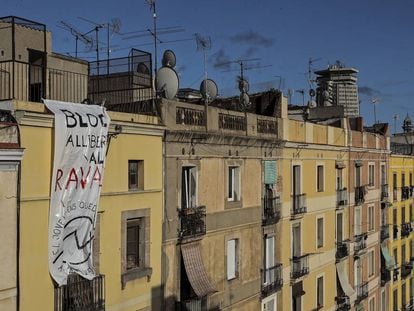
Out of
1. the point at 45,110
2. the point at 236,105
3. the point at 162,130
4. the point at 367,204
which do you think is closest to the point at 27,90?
the point at 45,110

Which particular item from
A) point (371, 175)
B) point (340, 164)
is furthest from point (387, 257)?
point (340, 164)

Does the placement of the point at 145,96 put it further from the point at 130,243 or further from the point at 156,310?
the point at 156,310

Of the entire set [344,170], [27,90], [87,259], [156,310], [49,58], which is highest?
[49,58]

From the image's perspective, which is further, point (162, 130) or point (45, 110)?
point (162, 130)

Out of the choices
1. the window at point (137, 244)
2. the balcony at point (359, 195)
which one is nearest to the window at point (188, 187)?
the window at point (137, 244)

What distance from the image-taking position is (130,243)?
1775 cm

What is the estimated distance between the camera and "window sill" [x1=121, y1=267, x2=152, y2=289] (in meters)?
17.0

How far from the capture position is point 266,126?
25250 millimetres

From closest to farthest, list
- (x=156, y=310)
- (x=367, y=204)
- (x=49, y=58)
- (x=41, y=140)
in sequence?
(x=41, y=140)
(x=49, y=58)
(x=156, y=310)
(x=367, y=204)

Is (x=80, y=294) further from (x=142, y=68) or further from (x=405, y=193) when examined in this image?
(x=405, y=193)

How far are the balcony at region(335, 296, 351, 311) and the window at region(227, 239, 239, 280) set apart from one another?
12078mm

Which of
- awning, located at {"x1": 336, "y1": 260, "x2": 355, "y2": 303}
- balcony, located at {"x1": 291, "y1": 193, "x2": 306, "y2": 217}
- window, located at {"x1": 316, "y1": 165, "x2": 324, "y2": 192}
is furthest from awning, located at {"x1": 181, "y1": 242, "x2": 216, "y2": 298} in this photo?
awning, located at {"x1": 336, "y1": 260, "x2": 355, "y2": 303}

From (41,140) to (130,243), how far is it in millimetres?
5016

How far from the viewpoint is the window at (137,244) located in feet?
56.9
